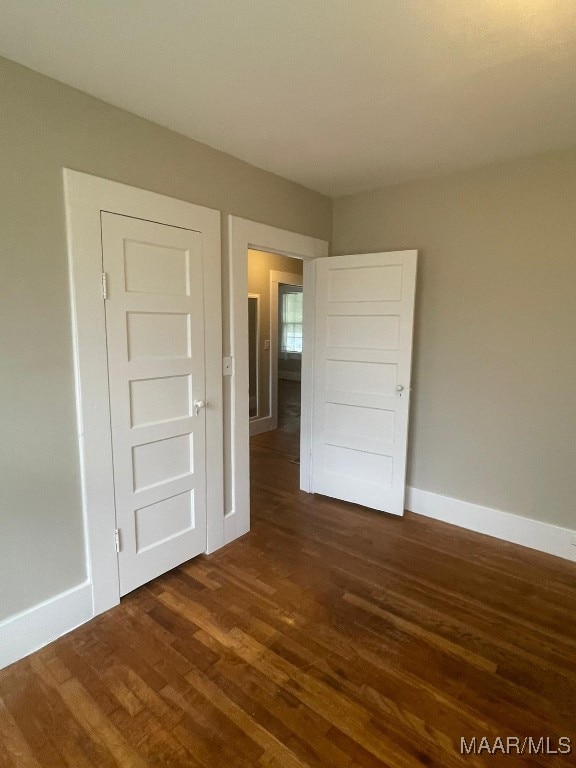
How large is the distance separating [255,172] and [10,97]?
1386 millimetres

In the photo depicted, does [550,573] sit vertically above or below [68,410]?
below

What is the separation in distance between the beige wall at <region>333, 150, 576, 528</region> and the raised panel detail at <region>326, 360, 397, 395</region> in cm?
28

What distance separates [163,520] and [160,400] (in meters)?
0.70

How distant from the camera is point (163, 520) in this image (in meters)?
2.33

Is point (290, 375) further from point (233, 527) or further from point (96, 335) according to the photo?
point (96, 335)

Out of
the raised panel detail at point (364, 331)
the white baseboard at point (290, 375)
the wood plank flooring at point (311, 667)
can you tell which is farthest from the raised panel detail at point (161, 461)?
the white baseboard at point (290, 375)

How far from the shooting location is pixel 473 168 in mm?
2691

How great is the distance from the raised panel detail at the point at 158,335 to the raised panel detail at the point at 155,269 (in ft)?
0.44

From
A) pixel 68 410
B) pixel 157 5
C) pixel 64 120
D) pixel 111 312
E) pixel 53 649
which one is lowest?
pixel 53 649

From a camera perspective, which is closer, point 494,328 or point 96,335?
point 96,335

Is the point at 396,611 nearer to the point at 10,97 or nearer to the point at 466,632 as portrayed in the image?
the point at 466,632

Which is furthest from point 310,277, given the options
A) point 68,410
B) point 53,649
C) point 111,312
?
point 53,649

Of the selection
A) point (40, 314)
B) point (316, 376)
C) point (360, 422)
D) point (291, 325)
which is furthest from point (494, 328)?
point (291, 325)

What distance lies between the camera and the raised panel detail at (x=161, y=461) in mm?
2188
